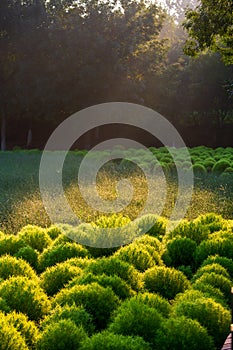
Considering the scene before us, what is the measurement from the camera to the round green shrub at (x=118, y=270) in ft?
14.1

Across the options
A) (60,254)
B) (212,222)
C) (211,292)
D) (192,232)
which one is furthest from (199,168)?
(211,292)

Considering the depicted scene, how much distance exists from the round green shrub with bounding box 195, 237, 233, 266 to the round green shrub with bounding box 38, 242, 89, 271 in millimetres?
1136

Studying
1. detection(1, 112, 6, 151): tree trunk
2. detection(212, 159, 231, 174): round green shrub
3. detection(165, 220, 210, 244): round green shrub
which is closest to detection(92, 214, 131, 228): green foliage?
detection(165, 220, 210, 244): round green shrub

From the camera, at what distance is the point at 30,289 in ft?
13.1

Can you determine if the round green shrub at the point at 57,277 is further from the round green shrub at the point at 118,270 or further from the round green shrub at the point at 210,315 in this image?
the round green shrub at the point at 210,315

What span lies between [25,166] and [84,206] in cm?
964

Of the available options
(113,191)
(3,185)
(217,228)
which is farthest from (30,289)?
(3,185)

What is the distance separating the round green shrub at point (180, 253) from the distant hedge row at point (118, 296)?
10 mm

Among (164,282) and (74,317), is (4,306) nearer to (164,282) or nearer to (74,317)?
(74,317)

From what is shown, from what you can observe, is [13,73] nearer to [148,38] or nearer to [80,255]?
[148,38]

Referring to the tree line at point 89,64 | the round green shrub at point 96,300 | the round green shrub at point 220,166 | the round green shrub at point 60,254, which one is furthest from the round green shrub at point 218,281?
the tree line at point 89,64

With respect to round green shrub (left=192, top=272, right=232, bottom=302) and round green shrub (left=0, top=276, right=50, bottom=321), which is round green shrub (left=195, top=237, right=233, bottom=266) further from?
round green shrub (left=0, top=276, right=50, bottom=321)

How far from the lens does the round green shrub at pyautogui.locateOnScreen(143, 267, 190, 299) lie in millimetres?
4281

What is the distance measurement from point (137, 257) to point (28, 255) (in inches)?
45.1
